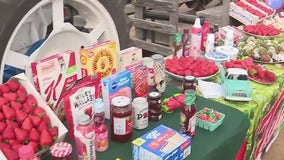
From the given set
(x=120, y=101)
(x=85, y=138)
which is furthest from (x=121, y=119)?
(x=85, y=138)

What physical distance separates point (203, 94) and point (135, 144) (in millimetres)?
589

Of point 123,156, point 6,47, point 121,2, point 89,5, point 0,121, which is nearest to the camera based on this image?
Result: point 0,121

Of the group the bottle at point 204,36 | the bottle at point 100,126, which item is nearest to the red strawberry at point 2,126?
the bottle at point 100,126

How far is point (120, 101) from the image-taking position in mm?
1150

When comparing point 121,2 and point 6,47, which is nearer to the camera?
point 6,47

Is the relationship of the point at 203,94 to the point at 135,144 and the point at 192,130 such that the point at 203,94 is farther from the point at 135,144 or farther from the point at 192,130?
the point at 135,144

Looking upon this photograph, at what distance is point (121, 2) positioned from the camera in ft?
6.40

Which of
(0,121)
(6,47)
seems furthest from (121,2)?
(0,121)

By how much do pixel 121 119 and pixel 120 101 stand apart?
0.20 ft

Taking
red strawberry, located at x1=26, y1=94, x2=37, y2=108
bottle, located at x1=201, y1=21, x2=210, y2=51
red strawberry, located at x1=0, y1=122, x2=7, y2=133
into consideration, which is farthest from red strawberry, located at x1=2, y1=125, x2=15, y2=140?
bottle, located at x1=201, y1=21, x2=210, y2=51

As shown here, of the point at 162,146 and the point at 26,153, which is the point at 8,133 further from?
the point at 162,146

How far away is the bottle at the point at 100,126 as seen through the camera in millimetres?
1086

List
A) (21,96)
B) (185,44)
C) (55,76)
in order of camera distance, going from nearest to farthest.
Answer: (21,96), (55,76), (185,44)

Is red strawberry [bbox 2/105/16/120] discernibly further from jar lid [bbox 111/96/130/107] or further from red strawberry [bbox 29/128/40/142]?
jar lid [bbox 111/96/130/107]
